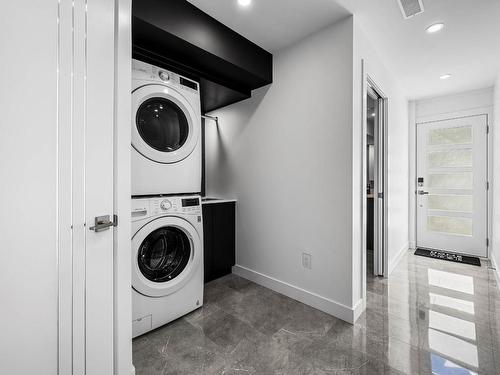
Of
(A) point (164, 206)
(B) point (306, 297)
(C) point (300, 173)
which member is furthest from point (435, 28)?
(A) point (164, 206)

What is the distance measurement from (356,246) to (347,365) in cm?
84

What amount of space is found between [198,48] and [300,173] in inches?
52.7

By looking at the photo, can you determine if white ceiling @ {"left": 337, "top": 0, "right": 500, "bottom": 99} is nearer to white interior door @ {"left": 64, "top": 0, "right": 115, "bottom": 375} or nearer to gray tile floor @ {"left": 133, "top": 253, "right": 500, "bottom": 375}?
white interior door @ {"left": 64, "top": 0, "right": 115, "bottom": 375}

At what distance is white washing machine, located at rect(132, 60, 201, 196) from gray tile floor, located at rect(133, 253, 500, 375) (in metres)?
1.08

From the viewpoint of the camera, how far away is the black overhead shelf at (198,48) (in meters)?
1.56

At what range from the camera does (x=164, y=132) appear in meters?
1.87

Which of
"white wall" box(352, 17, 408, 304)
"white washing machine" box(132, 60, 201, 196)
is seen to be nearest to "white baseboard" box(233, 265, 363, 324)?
"white wall" box(352, 17, 408, 304)

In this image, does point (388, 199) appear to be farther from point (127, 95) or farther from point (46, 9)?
point (46, 9)

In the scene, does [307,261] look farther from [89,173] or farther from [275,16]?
[275,16]

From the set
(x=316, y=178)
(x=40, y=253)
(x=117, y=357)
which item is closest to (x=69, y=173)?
(x=40, y=253)

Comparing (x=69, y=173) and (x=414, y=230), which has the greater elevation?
(x=69, y=173)

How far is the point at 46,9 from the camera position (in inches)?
33.2

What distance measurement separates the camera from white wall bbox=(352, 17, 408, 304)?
191 centimetres

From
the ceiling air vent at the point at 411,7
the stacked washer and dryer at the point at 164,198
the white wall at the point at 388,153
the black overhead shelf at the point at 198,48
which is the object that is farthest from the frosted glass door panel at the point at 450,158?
the stacked washer and dryer at the point at 164,198
